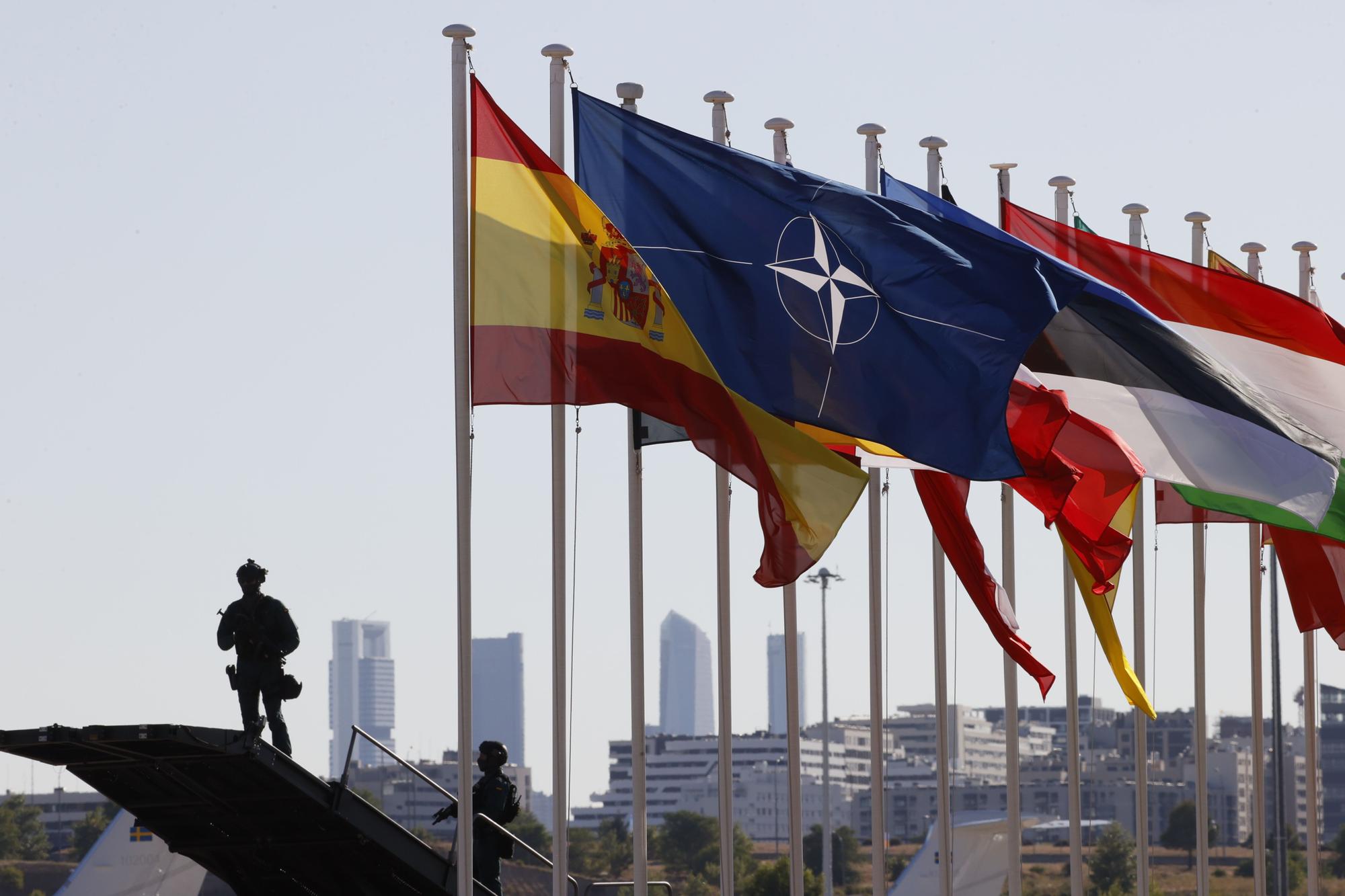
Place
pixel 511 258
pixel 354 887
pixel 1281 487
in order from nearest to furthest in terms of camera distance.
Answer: pixel 511 258
pixel 1281 487
pixel 354 887

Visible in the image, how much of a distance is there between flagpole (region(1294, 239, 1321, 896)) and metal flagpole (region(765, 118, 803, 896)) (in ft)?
25.9

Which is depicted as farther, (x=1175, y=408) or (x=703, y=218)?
(x=1175, y=408)

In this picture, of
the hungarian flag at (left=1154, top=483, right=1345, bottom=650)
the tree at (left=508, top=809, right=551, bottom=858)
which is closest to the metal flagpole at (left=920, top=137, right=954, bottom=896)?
the hungarian flag at (left=1154, top=483, right=1345, bottom=650)

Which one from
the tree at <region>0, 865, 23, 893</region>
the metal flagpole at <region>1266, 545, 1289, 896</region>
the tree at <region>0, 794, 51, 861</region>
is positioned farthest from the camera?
the tree at <region>0, 794, 51, 861</region>

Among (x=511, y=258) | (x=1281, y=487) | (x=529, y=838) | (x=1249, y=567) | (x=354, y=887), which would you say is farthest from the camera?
(x=529, y=838)

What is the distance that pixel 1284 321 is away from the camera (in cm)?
1983

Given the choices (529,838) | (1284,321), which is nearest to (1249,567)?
(1284,321)

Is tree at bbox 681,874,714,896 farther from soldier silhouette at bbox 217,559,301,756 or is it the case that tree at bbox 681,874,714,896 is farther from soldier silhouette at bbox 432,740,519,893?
soldier silhouette at bbox 217,559,301,756

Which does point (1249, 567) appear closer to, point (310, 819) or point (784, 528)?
point (784, 528)

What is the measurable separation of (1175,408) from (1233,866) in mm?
131157

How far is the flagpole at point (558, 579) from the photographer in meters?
15.5

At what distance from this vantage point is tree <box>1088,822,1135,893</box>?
10444 centimetres

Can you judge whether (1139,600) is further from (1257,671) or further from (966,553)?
(966,553)

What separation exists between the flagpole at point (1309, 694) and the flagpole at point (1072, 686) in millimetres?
3689
